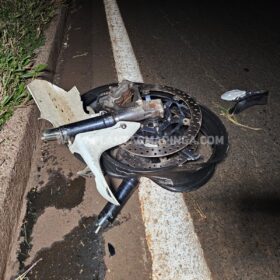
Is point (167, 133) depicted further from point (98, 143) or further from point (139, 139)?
point (98, 143)

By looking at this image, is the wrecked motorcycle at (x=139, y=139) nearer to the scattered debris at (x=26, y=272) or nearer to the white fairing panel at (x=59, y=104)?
the white fairing panel at (x=59, y=104)

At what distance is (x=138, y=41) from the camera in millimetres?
3926

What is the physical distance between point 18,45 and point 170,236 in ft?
7.17

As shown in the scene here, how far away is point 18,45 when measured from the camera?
292 cm

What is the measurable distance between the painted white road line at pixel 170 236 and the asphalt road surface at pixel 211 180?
42 millimetres

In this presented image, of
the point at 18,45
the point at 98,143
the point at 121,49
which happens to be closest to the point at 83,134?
the point at 98,143

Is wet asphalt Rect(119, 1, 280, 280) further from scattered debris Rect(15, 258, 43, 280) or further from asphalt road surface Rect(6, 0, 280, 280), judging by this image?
scattered debris Rect(15, 258, 43, 280)

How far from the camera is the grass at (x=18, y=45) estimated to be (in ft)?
7.65

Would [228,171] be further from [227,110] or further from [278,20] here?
[278,20]

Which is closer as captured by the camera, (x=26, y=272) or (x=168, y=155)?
(x=26, y=272)

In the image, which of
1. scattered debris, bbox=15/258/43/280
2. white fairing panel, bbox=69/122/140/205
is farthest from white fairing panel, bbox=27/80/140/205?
scattered debris, bbox=15/258/43/280

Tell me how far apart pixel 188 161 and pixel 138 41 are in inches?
89.2

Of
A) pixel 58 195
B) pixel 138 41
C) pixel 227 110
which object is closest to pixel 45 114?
pixel 58 195

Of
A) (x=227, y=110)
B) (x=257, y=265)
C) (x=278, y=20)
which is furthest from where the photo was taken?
(x=278, y=20)
